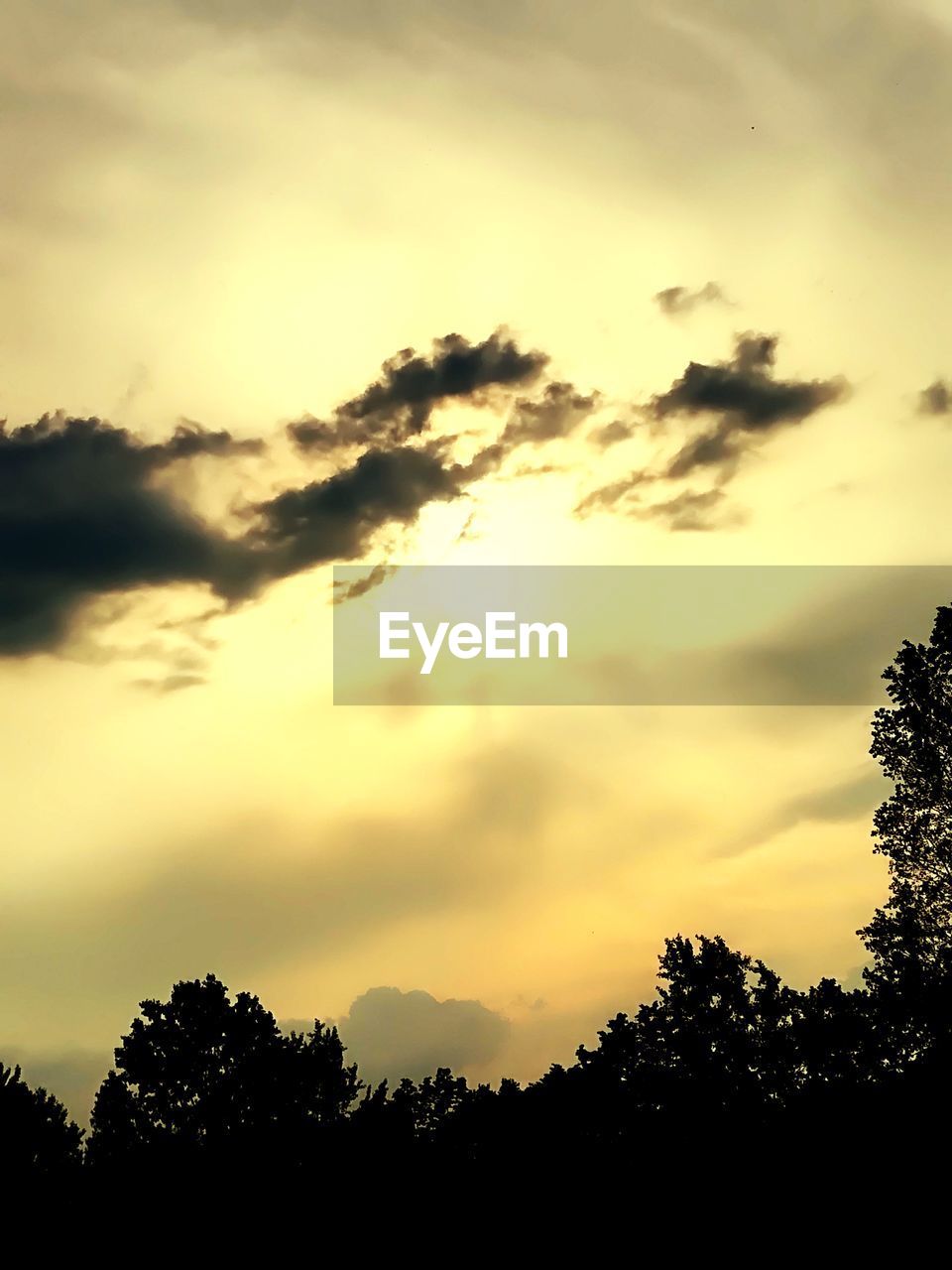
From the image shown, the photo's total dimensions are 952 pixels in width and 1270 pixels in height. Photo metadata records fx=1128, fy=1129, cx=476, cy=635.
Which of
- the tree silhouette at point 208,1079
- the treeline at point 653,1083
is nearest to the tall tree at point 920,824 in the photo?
the treeline at point 653,1083

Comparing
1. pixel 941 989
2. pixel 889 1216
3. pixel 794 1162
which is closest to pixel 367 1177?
pixel 794 1162

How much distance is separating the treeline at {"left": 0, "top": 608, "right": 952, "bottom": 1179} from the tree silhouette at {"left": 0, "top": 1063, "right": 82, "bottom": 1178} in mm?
150

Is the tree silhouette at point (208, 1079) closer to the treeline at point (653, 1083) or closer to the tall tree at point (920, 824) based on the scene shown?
the treeline at point (653, 1083)

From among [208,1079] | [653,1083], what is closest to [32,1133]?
[208,1079]

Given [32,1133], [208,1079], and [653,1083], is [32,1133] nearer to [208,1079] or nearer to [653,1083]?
[208,1079]

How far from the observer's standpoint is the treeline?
39.2m

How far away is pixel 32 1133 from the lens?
236ft

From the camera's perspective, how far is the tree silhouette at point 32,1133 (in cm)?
6831

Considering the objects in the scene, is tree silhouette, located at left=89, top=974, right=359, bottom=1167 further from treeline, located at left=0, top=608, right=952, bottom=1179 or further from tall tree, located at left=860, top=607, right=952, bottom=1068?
tall tree, located at left=860, top=607, right=952, bottom=1068

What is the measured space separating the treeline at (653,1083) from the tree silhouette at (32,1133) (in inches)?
5.9

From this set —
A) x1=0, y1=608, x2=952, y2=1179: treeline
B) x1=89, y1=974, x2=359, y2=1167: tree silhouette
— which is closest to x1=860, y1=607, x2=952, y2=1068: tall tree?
x1=0, y1=608, x2=952, y2=1179: treeline

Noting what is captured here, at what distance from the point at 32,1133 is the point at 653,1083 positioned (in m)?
40.4

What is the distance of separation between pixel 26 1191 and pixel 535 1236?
33142 mm

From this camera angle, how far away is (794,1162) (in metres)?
36.3
